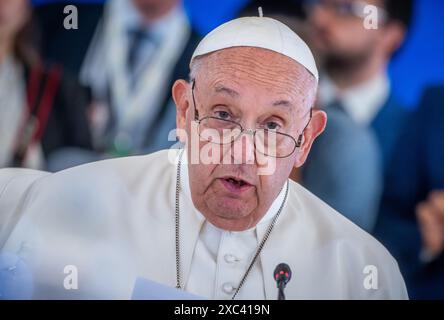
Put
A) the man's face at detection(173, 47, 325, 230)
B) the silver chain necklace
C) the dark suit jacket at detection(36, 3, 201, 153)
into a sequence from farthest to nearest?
the dark suit jacket at detection(36, 3, 201, 153) → the silver chain necklace → the man's face at detection(173, 47, 325, 230)

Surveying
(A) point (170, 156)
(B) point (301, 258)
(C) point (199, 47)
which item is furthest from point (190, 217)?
(C) point (199, 47)

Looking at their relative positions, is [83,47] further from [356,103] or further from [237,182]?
[356,103]

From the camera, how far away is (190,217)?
3178mm

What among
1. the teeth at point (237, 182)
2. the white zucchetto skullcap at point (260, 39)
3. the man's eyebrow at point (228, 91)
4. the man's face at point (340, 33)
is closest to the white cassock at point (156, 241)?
the teeth at point (237, 182)

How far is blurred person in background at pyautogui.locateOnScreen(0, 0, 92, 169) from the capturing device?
10.8 ft

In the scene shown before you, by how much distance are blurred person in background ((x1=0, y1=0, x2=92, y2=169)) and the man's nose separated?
644 millimetres

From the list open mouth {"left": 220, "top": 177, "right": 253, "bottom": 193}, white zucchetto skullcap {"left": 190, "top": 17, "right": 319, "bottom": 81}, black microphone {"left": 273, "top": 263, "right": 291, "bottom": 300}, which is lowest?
black microphone {"left": 273, "top": 263, "right": 291, "bottom": 300}

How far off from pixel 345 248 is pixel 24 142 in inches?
53.7

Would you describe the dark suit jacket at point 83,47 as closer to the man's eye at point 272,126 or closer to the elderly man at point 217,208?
the elderly man at point 217,208

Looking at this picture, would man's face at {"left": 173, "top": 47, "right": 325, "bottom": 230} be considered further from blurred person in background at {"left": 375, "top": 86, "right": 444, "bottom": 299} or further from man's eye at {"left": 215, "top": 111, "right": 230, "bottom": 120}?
blurred person in background at {"left": 375, "top": 86, "right": 444, "bottom": 299}

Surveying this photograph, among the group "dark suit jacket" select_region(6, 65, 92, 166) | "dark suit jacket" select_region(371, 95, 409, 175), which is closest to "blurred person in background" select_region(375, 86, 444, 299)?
"dark suit jacket" select_region(371, 95, 409, 175)

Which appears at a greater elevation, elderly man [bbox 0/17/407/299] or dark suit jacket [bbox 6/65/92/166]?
dark suit jacket [bbox 6/65/92/166]

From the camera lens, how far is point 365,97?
322 centimetres
